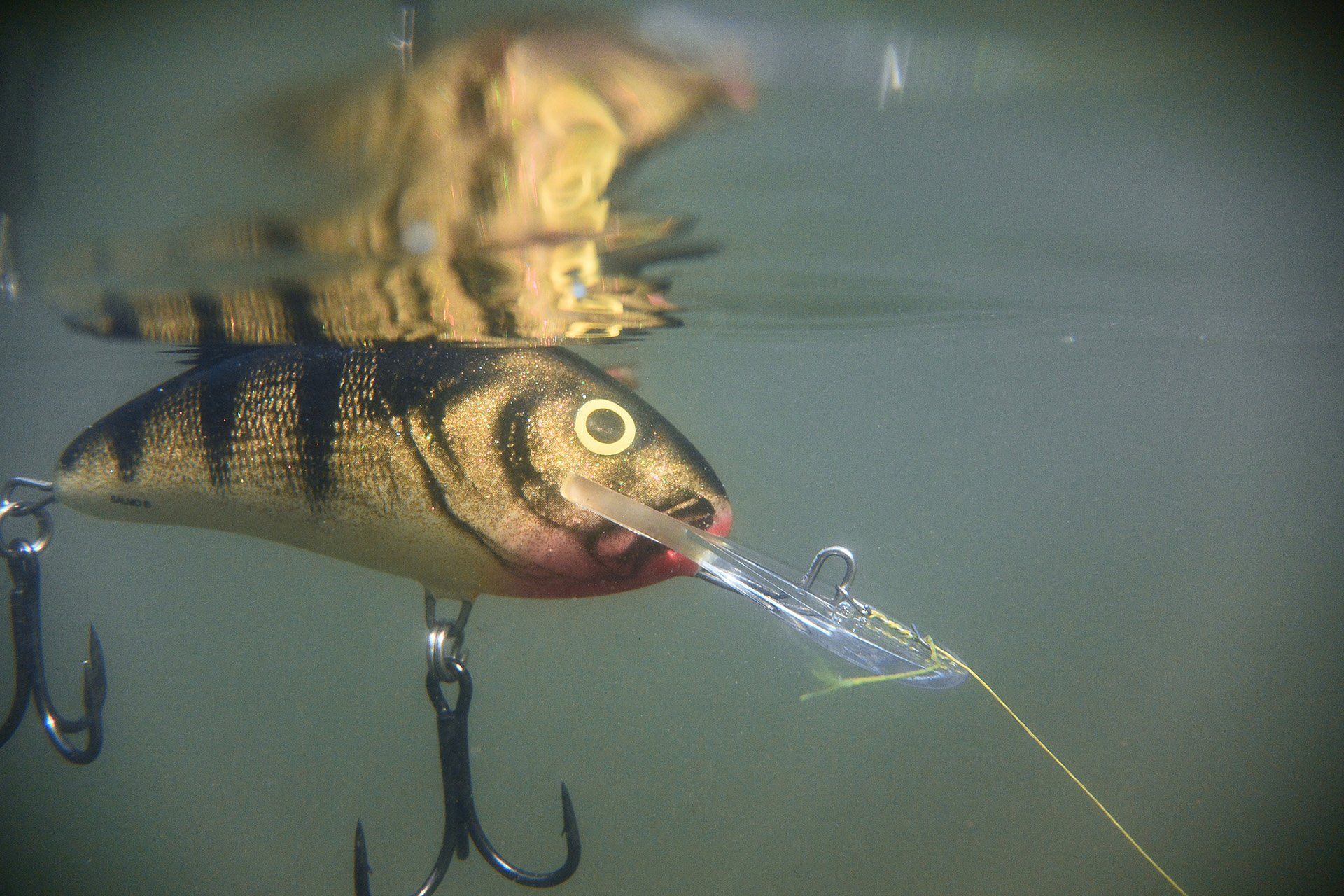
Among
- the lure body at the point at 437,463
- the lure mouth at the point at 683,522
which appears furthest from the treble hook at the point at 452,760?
the lure mouth at the point at 683,522

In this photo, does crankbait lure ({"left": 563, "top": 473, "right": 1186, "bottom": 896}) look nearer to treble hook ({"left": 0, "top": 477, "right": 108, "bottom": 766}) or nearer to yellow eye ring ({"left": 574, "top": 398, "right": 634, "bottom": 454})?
yellow eye ring ({"left": 574, "top": 398, "right": 634, "bottom": 454})

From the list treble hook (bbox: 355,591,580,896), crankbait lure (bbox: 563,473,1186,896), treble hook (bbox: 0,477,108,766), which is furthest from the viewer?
treble hook (bbox: 0,477,108,766)

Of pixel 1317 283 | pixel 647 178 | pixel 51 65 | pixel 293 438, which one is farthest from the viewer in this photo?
pixel 1317 283

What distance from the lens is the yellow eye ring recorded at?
1862 millimetres

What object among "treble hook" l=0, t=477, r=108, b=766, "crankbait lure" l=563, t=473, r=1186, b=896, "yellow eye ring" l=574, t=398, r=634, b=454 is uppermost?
"yellow eye ring" l=574, t=398, r=634, b=454

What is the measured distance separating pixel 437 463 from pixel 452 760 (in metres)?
0.93

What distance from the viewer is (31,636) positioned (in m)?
2.70

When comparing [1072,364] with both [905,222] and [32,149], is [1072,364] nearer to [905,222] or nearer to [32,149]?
[905,222]

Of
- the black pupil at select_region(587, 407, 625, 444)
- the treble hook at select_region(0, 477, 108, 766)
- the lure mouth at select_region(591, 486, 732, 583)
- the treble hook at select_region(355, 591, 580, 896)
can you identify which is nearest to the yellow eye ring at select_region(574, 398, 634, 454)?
the black pupil at select_region(587, 407, 625, 444)

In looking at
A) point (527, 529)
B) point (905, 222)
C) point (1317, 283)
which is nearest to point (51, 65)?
point (527, 529)

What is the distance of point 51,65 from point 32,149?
2.11 ft

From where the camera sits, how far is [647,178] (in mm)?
2986

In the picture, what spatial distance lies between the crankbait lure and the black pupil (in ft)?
0.45

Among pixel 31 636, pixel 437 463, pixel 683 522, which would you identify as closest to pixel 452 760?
pixel 437 463
